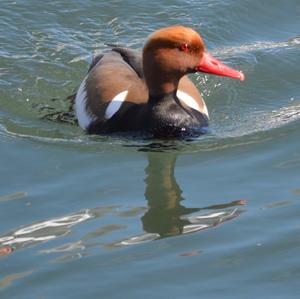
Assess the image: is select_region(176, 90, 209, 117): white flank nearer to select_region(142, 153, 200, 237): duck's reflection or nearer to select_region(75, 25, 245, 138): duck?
select_region(75, 25, 245, 138): duck

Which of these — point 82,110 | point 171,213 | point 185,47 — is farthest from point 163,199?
point 82,110

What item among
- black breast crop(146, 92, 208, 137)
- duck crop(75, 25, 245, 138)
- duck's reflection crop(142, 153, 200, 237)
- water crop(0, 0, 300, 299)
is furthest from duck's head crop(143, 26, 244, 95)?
duck's reflection crop(142, 153, 200, 237)

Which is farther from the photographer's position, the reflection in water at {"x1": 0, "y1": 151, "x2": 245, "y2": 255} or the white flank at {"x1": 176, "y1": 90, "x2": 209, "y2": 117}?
the white flank at {"x1": 176, "y1": 90, "x2": 209, "y2": 117}

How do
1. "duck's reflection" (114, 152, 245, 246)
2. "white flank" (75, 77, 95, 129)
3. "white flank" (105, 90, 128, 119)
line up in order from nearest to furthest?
"duck's reflection" (114, 152, 245, 246)
"white flank" (105, 90, 128, 119)
"white flank" (75, 77, 95, 129)

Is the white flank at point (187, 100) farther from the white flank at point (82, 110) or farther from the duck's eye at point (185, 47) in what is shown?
the white flank at point (82, 110)

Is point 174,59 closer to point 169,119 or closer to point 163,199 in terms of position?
point 169,119

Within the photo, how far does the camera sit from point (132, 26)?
11422 millimetres

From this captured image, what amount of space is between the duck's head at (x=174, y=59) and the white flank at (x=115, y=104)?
1.04ft

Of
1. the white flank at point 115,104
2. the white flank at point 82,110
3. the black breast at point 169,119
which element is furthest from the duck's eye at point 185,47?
the white flank at point 82,110

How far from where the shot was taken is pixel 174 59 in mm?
8414

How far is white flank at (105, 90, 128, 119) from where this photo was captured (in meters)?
8.70

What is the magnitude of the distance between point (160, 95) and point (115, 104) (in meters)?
0.45

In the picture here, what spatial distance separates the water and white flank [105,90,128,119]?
0.27 metres

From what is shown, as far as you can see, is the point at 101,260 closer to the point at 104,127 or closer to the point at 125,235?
the point at 125,235
